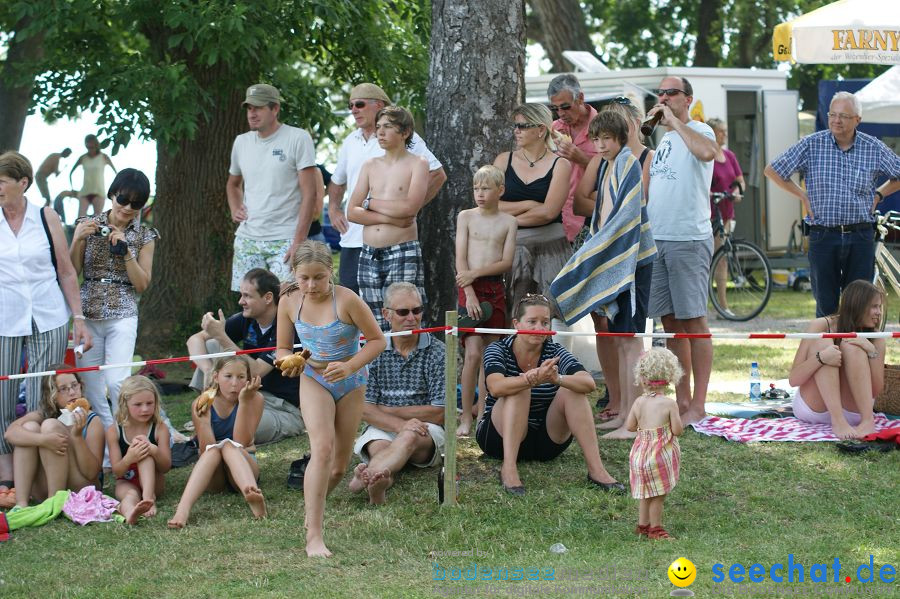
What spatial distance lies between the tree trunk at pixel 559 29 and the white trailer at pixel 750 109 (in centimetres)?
461

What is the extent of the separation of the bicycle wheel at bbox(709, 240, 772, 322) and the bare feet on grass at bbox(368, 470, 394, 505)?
734 centimetres

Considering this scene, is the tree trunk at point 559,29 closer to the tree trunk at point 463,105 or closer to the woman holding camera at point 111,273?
the tree trunk at point 463,105

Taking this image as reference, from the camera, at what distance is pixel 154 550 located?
17.1 feet

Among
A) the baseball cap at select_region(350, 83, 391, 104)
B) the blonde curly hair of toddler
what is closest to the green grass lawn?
the blonde curly hair of toddler

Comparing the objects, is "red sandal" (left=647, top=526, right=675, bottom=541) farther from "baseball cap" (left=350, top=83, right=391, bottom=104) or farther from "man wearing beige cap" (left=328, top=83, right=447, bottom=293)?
"baseball cap" (left=350, top=83, right=391, bottom=104)

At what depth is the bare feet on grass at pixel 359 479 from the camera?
5832 mm

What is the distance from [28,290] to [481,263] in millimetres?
2553

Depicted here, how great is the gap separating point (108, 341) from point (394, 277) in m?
1.71

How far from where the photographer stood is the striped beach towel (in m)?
6.71

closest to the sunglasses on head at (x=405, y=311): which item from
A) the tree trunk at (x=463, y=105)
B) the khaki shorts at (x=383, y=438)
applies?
the khaki shorts at (x=383, y=438)

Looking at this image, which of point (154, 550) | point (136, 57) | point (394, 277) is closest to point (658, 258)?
point (394, 277)

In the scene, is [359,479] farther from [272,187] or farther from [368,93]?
[368,93]

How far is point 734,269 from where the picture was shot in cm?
1291

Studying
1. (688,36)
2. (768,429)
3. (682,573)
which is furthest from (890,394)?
(688,36)
